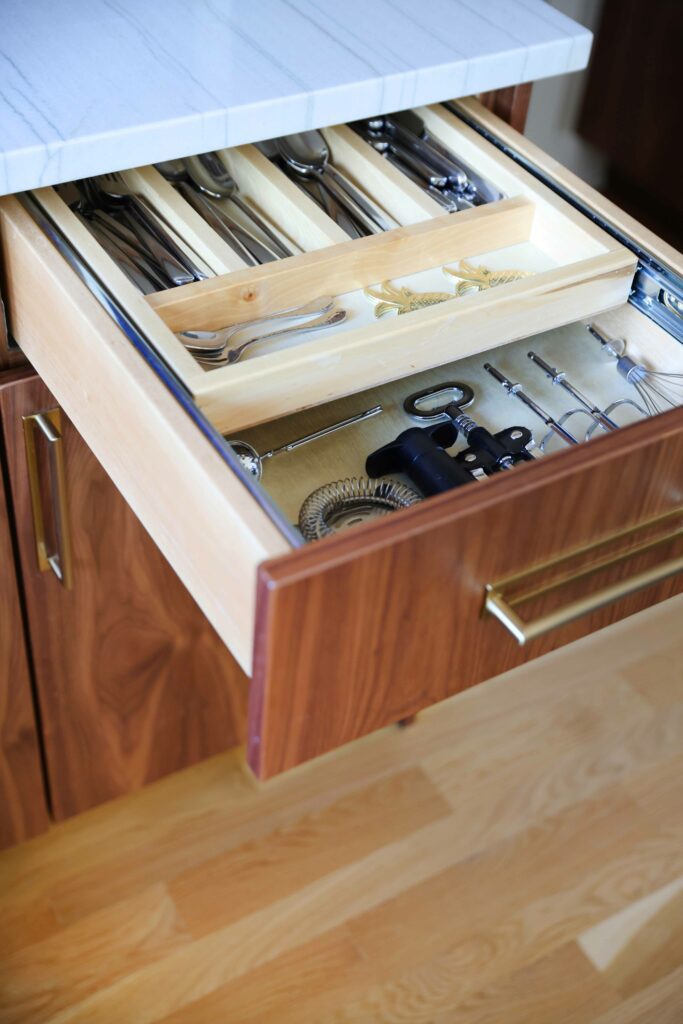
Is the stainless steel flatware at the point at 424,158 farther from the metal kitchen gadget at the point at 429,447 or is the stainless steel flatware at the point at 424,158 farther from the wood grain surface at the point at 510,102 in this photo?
the metal kitchen gadget at the point at 429,447

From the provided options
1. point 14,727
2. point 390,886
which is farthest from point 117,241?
point 390,886

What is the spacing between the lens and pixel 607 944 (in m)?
1.30

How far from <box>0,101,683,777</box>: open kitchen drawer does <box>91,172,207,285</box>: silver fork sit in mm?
14

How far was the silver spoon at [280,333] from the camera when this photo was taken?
0.77 meters

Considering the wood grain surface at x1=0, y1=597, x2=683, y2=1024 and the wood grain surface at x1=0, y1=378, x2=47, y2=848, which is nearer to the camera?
the wood grain surface at x1=0, y1=378, x2=47, y2=848

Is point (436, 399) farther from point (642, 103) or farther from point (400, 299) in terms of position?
point (642, 103)

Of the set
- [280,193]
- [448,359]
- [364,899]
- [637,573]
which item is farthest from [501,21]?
[364,899]

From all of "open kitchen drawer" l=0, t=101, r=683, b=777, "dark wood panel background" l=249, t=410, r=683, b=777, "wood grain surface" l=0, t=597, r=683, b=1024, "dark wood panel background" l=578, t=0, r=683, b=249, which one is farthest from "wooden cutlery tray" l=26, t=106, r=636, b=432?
"dark wood panel background" l=578, t=0, r=683, b=249

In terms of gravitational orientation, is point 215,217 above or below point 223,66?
below

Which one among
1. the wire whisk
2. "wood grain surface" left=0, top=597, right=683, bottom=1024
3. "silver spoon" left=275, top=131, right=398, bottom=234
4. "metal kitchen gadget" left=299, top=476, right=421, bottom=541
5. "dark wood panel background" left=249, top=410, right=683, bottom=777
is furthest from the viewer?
"wood grain surface" left=0, top=597, right=683, bottom=1024

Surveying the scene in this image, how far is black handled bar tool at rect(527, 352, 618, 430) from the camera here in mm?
818

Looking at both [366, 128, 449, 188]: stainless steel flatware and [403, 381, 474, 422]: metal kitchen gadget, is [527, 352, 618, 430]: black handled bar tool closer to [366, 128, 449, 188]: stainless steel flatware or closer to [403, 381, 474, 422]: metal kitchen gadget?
[403, 381, 474, 422]: metal kitchen gadget

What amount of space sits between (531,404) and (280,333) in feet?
0.63

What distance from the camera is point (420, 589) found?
62 centimetres
